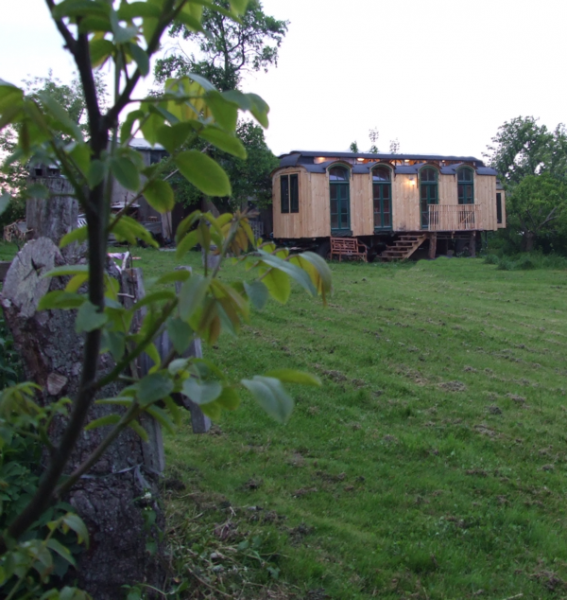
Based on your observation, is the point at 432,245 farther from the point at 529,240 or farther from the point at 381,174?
the point at 529,240

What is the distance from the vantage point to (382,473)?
15.7 ft

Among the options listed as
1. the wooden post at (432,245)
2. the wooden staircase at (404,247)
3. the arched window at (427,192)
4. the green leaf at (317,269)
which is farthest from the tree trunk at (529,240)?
the green leaf at (317,269)

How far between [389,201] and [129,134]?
24.2m

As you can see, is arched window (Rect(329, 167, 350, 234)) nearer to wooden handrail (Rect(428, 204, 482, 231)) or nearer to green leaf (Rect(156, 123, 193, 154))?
wooden handrail (Rect(428, 204, 482, 231))

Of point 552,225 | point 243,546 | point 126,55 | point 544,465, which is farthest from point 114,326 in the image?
point 552,225

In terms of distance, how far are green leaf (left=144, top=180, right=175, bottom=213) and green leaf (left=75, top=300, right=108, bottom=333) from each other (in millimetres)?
239

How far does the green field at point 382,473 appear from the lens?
11.2 feet

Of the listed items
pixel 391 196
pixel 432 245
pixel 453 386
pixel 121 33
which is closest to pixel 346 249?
pixel 391 196

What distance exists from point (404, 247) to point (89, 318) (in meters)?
24.4

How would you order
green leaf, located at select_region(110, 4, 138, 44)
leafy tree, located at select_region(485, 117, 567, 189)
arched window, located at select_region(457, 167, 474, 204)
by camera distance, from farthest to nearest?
leafy tree, located at select_region(485, 117, 567, 189) < arched window, located at select_region(457, 167, 474, 204) < green leaf, located at select_region(110, 4, 138, 44)

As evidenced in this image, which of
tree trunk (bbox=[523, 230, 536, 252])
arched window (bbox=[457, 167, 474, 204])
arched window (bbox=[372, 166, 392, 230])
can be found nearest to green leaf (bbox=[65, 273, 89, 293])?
arched window (bbox=[372, 166, 392, 230])

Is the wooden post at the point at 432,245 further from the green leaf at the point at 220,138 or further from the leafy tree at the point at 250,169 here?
the green leaf at the point at 220,138

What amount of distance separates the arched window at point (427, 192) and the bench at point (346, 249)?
338 centimetres

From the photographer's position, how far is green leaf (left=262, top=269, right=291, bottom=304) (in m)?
0.98
